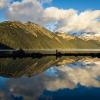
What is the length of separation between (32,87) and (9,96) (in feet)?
25.3

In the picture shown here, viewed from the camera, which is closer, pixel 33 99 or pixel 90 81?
pixel 33 99

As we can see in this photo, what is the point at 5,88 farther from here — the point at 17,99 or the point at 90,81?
the point at 90,81

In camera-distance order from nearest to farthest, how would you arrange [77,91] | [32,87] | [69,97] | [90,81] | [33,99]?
[33,99] → [69,97] → [77,91] → [32,87] → [90,81]

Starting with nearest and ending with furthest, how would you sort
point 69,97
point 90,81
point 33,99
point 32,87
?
point 33,99, point 69,97, point 32,87, point 90,81

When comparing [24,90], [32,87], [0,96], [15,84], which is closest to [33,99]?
[0,96]

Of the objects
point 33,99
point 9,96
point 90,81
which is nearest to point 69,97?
point 33,99

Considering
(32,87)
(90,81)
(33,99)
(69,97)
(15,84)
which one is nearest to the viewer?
(33,99)

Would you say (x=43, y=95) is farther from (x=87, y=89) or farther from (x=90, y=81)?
(x=90, y=81)

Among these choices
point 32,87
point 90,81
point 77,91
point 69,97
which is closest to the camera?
point 69,97

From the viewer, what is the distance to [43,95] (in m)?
34.3

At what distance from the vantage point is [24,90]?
38.1m

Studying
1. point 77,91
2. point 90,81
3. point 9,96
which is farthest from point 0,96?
point 90,81

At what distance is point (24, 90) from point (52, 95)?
532cm

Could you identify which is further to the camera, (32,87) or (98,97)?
(32,87)
